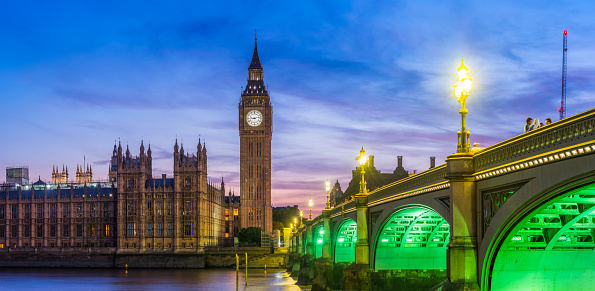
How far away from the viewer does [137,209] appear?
5950 inches

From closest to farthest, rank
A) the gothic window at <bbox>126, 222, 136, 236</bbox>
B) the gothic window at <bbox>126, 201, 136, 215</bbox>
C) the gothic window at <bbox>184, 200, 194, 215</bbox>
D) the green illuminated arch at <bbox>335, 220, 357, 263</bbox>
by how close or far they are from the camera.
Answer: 1. the green illuminated arch at <bbox>335, 220, 357, 263</bbox>
2. the gothic window at <bbox>184, 200, 194, 215</bbox>
3. the gothic window at <bbox>126, 222, 136, 236</bbox>
4. the gothic window at <bbox>126, 201, 136, 215</bbox>

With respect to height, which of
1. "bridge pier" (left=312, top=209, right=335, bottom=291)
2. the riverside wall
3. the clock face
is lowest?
the riverside wall

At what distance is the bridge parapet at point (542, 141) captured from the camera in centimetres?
1483

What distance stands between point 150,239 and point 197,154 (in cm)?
2004

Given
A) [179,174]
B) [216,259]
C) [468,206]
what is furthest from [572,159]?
[179,174]

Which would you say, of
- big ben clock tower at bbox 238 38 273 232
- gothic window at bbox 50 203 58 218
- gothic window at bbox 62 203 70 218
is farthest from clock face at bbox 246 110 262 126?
gothic window at bbox 50 203 58 218

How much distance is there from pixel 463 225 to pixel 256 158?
158718 mm

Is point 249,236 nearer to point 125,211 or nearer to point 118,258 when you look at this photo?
point 125,211

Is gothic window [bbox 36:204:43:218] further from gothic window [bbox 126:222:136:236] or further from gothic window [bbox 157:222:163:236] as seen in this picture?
gothic window [bbox 157:222:163:236]

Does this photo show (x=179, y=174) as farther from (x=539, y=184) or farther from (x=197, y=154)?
(x=539, y=184)

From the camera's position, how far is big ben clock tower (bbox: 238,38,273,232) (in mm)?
177375

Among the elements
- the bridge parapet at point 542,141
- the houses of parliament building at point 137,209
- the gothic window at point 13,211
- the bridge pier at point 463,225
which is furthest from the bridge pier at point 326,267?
the gothic window at point 13,211

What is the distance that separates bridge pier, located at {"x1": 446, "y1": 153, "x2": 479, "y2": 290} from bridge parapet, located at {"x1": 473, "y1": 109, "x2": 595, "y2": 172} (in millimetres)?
466

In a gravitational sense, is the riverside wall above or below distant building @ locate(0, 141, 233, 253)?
below
